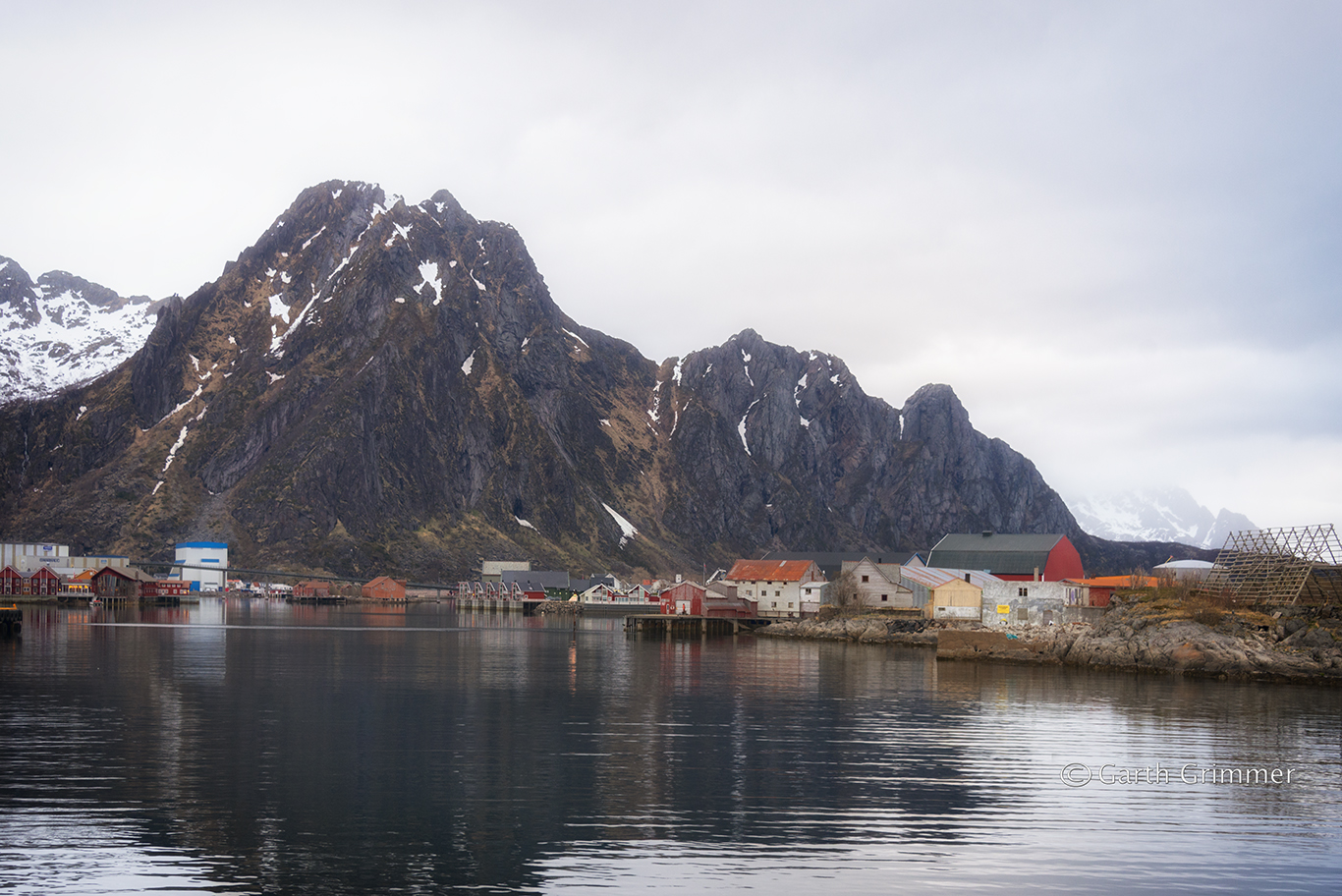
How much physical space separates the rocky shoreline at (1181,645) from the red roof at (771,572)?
48.9 meters

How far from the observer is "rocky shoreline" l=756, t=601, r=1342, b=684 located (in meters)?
68.9

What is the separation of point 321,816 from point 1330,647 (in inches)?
2608

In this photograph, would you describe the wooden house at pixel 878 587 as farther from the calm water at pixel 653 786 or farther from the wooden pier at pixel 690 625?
the calm water at pixel 653 786

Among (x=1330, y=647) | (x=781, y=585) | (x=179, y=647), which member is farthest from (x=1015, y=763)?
(x=781, y=585)

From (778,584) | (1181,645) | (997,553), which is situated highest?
(997,553)

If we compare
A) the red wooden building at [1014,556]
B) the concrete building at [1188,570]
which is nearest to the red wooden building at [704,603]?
the red wooden building at [1014,556]

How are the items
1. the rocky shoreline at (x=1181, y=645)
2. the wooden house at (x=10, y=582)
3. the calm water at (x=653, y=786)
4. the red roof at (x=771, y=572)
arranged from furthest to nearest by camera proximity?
the wooden house at (x=10, y=582), the red roof at (x=771, y=572), the rocky shoreline at (x=1181, y=645), the calm water at (x=653, y=786)

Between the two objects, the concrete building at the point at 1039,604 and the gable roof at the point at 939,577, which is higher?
the gable roof at the point at 939,577

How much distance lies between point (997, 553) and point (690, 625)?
43.1 metres

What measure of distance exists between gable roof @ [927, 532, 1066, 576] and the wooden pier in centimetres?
2792

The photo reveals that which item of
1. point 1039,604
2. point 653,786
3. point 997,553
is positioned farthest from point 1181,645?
point 997,553

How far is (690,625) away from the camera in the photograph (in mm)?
136000

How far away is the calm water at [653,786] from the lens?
2269 cm

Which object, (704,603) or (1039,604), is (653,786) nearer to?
(1039,604)
